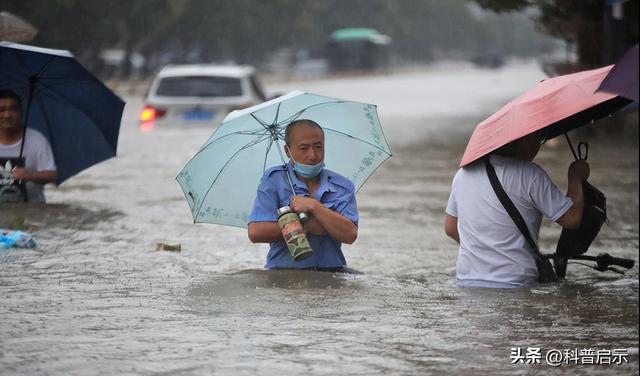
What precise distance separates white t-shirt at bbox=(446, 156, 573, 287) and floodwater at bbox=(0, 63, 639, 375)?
0.13 m

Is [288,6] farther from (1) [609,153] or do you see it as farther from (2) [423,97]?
(1) [609,153]

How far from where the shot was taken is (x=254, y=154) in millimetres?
8594

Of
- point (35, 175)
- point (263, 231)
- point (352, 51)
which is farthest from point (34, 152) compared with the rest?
point (352, 51)

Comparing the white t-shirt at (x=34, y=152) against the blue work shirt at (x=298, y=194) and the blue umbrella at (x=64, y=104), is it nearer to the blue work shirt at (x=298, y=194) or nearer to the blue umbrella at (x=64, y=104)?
the blue umbrella at (x=64, y=104)

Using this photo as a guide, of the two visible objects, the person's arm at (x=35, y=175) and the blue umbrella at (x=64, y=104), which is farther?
the person's arm at (x=35, y=175)

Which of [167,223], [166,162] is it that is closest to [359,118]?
[167,223]

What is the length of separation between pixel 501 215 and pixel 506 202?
12 centimetres

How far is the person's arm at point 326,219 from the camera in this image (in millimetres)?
7586

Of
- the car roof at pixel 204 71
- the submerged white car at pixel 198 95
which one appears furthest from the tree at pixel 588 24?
the submerged white car at pixel 198 95

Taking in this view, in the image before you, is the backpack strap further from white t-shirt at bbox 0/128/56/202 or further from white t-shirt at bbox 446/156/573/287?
white t-shirt at bbox 0/128/56/202

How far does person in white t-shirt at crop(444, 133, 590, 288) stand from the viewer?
7488mm

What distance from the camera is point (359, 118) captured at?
8672 mm

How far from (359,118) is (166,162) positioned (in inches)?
452

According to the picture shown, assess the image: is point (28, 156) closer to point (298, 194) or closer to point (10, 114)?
point (10, 114)
